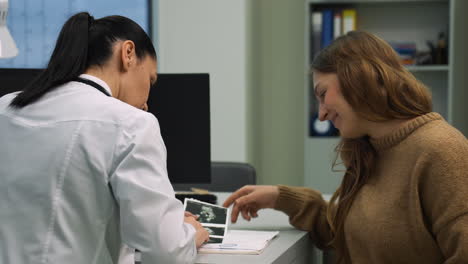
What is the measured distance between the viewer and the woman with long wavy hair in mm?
1564

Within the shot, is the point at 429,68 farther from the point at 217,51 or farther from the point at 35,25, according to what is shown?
the point at 35,25

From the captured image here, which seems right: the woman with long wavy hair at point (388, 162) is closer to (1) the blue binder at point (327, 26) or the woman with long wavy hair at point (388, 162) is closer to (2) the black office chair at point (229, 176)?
(2) the black office chair at point (229, 176)

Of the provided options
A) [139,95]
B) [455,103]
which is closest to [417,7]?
[455,103]

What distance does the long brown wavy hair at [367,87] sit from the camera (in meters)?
1.71

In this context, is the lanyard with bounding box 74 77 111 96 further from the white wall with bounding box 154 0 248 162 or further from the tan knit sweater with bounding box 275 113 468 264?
the white wall with bounding box 154 0 248 162

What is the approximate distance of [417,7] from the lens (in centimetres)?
412

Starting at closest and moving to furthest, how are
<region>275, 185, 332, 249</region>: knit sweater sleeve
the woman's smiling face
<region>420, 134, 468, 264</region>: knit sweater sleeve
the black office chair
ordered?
<region>420, 134, 468, 264</region>: knit sweater sleeve → the woman's smiling face → <region>275, 185, 332, 249</region>: knit sweater sleeve → the black office chair


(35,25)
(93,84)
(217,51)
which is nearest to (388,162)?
(93,84)

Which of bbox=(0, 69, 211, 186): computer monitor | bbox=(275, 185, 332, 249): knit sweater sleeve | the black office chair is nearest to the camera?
bbox=(275, 185, 332, 249): knit sweater sleeve

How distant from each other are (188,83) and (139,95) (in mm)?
661

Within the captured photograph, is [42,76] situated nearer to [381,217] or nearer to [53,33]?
[381,217]

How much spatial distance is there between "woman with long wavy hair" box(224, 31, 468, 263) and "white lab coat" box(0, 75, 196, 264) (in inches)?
25.4

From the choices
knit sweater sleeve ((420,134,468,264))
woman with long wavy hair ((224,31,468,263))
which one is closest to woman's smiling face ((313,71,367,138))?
woman with long wavy hair ((224,31,468,263))

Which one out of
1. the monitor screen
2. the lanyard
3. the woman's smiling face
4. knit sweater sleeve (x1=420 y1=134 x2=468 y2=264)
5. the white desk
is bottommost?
the white desk
